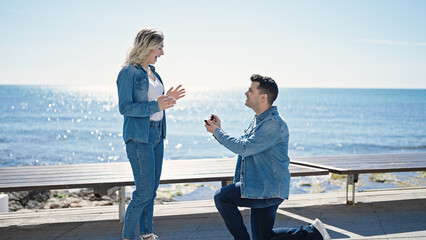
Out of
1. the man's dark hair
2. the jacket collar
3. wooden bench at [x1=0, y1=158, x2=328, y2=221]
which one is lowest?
wooden bench at [x1=0, y1=158, x2=328, y2=221]

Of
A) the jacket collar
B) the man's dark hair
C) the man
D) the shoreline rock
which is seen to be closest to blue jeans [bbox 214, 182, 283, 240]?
the man

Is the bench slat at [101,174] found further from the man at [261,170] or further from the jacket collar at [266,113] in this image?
the jacket collar at [266,113]

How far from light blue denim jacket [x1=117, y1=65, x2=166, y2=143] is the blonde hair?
3.3 inches

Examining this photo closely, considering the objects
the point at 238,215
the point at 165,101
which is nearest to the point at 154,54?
the point at 165,101

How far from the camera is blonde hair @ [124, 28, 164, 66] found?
12.6ft

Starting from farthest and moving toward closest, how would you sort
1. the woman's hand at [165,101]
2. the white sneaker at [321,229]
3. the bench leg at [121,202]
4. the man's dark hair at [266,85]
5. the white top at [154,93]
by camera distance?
the bench leg at [121,202]
the white top at [154,93]
the woman's hand at [165,101]
the white sneaker at [321,229]
the man's dark hair at [266,85]

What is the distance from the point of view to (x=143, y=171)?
12.8ft

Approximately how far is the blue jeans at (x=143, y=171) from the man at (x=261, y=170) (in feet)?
2.07

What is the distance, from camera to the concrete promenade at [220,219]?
179 inches

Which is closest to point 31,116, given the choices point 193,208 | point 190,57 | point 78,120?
point 78,120

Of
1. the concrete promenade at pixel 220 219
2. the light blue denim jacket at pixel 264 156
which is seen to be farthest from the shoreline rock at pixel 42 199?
the light blue denim jacket at pixel 264 156

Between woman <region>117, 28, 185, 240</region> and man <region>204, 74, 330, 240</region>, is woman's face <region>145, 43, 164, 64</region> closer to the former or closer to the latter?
woman <region>117, 28, 185, 240</region>

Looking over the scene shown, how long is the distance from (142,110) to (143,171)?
48cm

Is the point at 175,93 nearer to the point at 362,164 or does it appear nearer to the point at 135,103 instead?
the point at 135,103
